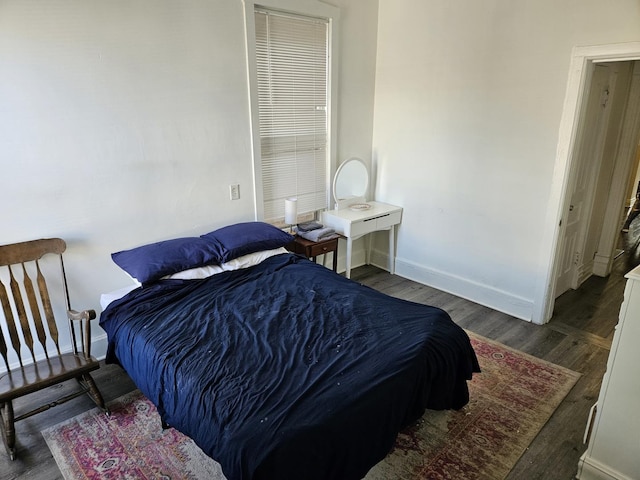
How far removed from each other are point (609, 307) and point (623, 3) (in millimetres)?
2436

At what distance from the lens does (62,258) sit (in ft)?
8.55

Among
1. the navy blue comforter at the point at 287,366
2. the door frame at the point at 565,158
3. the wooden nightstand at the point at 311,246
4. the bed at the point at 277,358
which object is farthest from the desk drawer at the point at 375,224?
the door frame at the point at 565,158

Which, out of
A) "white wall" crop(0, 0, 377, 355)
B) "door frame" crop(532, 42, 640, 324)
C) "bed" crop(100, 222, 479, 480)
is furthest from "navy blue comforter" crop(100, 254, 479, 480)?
"door frame" crop(532, 42, 640, 324)

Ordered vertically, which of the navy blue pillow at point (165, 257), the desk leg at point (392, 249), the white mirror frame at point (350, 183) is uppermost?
the white mirror frame at point (350, 183)

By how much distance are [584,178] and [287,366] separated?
320cm

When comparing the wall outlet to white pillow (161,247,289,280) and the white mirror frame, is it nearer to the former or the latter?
white pillow (161,247,289,280)

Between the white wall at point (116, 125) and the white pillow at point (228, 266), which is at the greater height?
the white wall at point (116, 125)

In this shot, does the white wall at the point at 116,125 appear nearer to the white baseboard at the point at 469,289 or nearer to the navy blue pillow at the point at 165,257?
the navy blue pillow at the point at 165,257

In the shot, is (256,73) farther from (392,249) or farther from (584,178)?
(584,178)

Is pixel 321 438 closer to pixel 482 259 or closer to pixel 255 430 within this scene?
pixel 255 430

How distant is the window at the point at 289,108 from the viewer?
3.39 m

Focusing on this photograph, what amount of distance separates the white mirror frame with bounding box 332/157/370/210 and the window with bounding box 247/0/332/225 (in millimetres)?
138

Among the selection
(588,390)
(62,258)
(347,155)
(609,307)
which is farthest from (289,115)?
(609,307)

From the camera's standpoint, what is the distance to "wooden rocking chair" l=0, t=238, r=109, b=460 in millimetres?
2172
